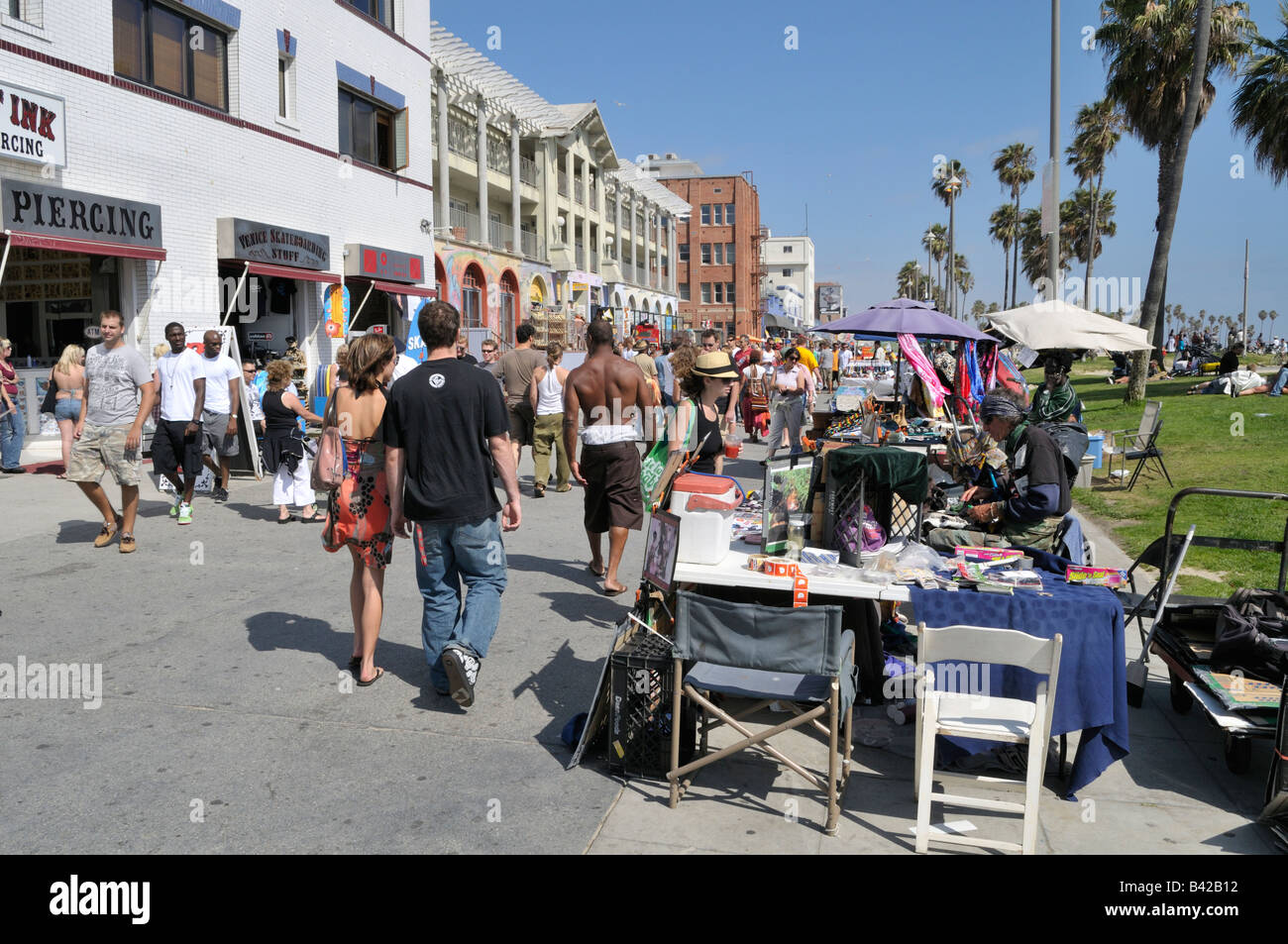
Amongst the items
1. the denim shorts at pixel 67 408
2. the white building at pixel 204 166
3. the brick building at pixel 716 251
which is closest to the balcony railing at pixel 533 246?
the white building at pixel 204 166

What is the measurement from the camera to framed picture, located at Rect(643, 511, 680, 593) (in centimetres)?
473

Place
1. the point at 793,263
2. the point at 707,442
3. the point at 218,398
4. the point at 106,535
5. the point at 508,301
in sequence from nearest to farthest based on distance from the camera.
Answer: the point at 707,442
the point at 106,535
the point at 218,398
the point at 508,301
the point at 793,263

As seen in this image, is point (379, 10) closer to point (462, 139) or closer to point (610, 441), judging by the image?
point (462, 139)

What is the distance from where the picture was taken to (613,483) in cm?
720

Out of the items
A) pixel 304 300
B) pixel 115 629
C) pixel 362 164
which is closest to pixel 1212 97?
pixel 362 164

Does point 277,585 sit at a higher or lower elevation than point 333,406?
lower

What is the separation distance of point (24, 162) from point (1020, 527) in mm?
13022

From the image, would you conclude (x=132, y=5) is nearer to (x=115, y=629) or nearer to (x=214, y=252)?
(x=214, y=252)

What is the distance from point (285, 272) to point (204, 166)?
2430 mm

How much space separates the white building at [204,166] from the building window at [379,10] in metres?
0.07

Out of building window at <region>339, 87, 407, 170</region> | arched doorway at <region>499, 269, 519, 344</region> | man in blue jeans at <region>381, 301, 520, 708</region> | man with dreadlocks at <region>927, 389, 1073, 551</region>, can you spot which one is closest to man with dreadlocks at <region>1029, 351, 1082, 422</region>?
man with dreadlocks at <region>927, 389, 1073, 551</region>

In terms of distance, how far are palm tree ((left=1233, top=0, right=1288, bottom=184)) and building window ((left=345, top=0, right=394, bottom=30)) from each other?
23484 mm

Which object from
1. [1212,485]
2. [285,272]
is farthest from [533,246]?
[1212,485]

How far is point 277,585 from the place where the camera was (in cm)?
745
